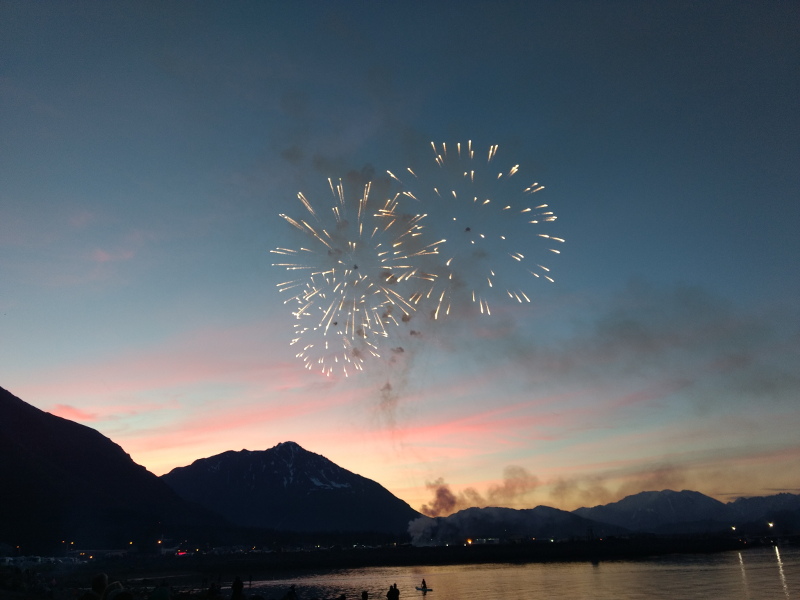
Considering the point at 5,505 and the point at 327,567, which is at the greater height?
the point at 5,505

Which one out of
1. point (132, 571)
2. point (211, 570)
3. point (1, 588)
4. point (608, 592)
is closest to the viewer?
point (1, 588)

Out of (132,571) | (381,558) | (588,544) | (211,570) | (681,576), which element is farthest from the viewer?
(588,544)

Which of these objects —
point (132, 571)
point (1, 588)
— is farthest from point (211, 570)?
point (1, 588)

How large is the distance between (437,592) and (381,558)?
111698 millimetres

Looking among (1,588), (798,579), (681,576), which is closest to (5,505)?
(1,588)

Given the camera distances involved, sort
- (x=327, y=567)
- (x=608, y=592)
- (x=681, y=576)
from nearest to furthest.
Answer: (x=608, y=592) → (x=681, y=576) → (x=327, y=567)

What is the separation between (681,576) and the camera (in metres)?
85.8

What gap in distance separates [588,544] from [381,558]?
71.5 meters

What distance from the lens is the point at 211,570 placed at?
138750 mm

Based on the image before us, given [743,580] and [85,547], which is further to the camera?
[85,547]

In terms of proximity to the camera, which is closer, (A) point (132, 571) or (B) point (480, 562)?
(A) point (132, 571)

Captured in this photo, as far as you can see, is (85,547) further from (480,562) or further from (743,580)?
(743,580)

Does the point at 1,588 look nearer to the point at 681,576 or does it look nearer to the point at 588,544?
the point at 681,576

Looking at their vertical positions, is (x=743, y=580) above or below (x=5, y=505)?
below
